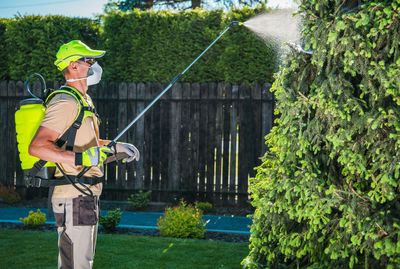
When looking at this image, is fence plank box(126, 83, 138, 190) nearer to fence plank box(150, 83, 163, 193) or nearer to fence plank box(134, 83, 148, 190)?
fence plank box(134, 83, 148, 190)

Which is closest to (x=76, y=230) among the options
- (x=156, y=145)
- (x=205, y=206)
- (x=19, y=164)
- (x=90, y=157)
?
(x=90, y=157)

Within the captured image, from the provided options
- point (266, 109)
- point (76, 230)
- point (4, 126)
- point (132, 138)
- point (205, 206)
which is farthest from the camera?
point (4, 126)

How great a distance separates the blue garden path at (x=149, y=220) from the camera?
357 inches

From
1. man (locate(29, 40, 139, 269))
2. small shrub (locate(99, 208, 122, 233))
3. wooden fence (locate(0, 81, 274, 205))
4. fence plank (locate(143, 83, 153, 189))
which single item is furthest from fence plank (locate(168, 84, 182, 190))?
man (locate(29, 40, 139, 269))

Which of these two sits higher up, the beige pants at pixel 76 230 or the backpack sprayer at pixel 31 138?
the backpack sprayer at pixel 31 138

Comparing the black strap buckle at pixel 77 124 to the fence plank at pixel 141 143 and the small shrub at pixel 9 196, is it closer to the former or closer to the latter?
the fence plank at pixel 141 143

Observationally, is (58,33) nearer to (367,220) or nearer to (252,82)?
(252,82)

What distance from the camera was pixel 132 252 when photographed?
732 cm

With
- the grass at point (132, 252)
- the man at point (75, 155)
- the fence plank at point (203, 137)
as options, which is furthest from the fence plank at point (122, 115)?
the man at point (75, 155)

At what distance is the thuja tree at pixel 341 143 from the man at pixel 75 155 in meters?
1.28

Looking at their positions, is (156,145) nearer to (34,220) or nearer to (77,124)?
(34,220)

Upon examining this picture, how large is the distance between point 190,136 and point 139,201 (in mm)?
1550

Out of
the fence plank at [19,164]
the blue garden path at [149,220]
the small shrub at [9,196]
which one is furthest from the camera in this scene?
the fence plank at [19,164]

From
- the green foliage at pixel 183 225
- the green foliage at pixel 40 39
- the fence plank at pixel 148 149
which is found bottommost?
the green foliage at pixel 183 225
